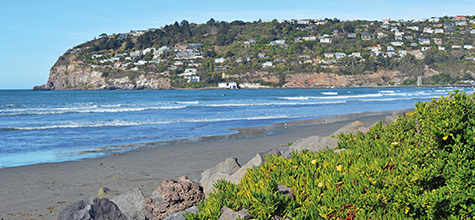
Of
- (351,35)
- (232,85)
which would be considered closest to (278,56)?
(232,85)

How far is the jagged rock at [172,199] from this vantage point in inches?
172

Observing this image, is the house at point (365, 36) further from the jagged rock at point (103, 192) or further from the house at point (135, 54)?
the jagged rock at point (103, 192)

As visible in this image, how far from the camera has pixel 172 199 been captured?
14.4ft

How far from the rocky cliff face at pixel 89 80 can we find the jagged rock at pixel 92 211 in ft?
425

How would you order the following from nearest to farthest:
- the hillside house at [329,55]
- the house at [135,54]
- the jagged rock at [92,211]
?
the jagged rock at [92,211]
the hillside house at [329,55]
the house at [135,54]

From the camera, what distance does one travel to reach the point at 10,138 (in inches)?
560

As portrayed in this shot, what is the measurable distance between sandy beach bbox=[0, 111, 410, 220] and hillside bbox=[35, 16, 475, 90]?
391 feet

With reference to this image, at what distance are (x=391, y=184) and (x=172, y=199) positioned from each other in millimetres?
2482

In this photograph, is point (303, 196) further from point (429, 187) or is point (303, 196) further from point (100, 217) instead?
point (100, 217)

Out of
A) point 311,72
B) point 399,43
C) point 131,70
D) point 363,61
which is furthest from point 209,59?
point 399,43

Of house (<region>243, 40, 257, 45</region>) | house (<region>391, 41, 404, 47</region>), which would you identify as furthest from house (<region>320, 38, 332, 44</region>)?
house (<region>243, 40, 257, 45</region>)

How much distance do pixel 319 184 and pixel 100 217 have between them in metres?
2.49

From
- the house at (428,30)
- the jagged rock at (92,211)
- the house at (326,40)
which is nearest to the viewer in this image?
the jagged rock at (92,211)

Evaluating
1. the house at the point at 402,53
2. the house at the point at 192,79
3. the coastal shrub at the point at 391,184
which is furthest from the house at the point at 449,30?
the coastal shrub at the point at 391,184
